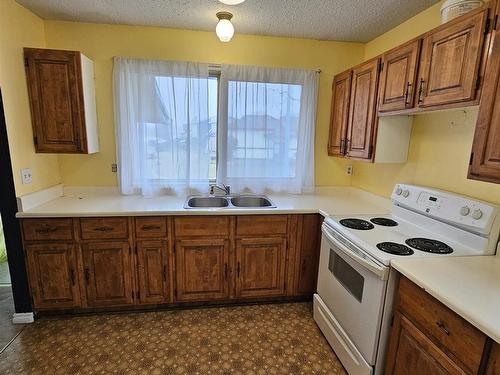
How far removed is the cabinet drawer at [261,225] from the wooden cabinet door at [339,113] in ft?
3.01

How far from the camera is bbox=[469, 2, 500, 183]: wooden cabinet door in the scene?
1.24m

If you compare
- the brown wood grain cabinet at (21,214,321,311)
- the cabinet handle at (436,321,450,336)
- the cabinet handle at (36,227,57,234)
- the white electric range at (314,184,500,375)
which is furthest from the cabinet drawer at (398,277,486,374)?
the cabinet handle at (36,227,57,234)

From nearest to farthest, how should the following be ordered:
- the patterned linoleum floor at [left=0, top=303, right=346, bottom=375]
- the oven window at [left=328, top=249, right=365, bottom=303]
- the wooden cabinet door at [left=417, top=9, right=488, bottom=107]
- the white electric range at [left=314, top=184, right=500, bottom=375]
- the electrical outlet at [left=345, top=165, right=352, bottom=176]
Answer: the wooden cabinet door at [left=417, top=9, right=488, bottom=107]
the white electric range at [left=314, top=184, right=500, bottom=375]
the oven window at [left=328, top=249, right=365, bottom=303]
the patterned linoleum floor at [left=0, top=303, right=346, bottom=375]
the electrical outlet at [left=345, top=165, right=352, bottom=176]

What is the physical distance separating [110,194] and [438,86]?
2790 millimetres

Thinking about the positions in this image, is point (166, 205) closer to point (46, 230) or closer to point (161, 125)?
point (161, 125)

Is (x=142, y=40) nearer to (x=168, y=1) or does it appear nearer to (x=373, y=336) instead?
(x=168, y=1)

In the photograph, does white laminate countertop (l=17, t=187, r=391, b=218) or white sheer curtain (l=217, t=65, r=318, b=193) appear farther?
white sheer curtain (l=217, t=65, r=318, b=193)

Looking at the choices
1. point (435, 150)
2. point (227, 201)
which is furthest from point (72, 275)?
point (435, 150)

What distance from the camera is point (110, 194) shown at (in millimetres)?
2736

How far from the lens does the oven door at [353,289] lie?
5.00ft

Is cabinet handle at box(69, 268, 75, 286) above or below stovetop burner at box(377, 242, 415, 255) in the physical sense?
below

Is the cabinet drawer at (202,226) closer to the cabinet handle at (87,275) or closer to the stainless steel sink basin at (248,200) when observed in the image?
the stainless steel sink basin at (248,200)

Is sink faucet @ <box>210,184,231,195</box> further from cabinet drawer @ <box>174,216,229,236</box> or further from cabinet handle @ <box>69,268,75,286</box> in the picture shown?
cabinet handle @ <box>69,268,75,286</box>

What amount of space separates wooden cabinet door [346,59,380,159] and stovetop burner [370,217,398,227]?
50 centimetres
